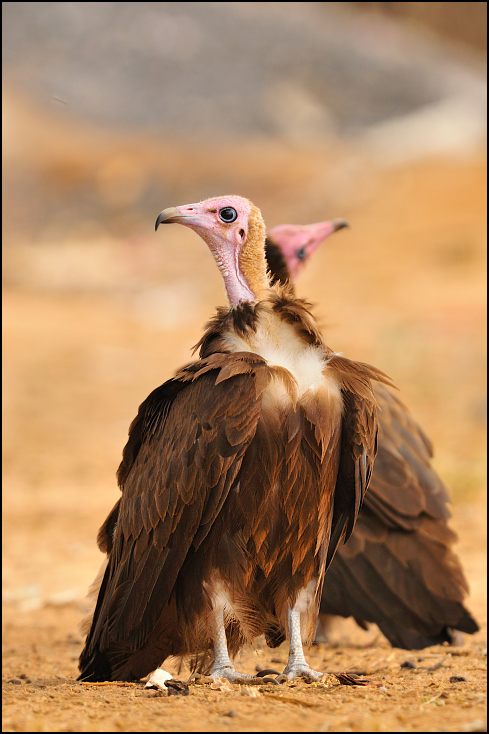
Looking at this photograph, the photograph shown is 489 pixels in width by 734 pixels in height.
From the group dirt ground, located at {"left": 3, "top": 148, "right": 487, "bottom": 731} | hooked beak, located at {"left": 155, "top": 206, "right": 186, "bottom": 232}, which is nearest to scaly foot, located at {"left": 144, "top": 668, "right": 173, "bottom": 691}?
dirt ground, located at {"left": 3, "top": 148, "right": 487, "bottom": 731}

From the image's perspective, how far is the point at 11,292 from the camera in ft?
70.8

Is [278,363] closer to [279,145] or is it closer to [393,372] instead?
[393,372]

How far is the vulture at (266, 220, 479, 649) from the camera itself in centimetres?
470

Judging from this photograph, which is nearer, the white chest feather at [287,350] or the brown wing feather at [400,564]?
the white chest feather at [287,350]

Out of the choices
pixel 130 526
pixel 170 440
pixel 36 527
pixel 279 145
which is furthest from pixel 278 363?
pixel 279 145

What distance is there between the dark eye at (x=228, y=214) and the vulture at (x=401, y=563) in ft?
4.98

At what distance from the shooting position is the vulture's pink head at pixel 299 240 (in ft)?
19.5

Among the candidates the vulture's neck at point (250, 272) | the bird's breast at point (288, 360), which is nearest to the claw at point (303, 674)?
the bird's breast at point (288, 360)

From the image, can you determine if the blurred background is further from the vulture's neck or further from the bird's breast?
the bird's breast

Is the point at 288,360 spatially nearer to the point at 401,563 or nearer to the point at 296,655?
the point at 296,655

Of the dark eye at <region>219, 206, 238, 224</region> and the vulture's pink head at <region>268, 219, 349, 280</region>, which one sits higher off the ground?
the vulture's pink head at <region>268, 219, 349, 280</region>

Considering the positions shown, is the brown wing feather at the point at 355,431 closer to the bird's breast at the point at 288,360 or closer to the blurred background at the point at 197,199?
the bird's breast at the point at 288,360

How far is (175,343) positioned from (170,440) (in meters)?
12.9

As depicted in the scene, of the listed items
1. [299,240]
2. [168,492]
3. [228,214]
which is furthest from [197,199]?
[168,492]
